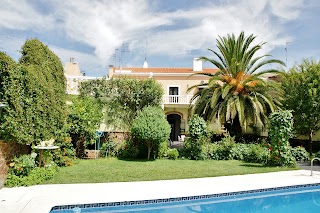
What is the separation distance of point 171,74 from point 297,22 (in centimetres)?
1281

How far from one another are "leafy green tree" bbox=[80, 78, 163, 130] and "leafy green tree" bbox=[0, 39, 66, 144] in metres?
3.78

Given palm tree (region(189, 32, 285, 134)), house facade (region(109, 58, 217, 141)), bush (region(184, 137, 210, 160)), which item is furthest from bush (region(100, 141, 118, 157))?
house facade (region(109, 58, 217, 141))

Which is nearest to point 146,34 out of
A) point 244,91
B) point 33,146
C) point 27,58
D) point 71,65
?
point 71,65

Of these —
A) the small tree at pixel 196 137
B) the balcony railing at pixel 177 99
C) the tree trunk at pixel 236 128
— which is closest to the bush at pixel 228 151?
the small tree at pixel 196 137

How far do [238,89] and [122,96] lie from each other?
754 cm

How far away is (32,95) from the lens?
950 centimetres

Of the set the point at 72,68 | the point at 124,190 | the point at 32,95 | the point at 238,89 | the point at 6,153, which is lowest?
the point at 124,190

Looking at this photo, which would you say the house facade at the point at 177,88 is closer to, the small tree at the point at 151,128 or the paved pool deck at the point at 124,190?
the small tree at the point at 151,128

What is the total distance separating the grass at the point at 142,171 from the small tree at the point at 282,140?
0.58 metres

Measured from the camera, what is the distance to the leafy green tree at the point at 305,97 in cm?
1642

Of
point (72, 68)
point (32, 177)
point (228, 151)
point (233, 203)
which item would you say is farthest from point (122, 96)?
point (72, 68)

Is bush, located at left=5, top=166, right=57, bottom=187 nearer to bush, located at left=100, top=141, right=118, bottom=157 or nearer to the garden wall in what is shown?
the garden wall

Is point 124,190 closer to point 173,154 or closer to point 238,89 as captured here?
point 173,154

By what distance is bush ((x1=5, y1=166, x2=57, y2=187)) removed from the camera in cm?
827
